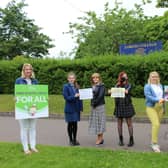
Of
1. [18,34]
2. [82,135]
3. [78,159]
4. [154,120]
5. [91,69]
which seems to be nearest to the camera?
[78,159]

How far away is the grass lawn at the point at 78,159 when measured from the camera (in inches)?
299

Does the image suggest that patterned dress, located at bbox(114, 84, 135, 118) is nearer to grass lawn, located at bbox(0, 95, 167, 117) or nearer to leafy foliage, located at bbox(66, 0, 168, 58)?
grass lawn, located at bbox(0, 95, 167, 117)

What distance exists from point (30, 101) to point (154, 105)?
2.70 m

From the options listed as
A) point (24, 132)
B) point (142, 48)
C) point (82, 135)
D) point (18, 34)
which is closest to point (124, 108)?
point (82, 135)

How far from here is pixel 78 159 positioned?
317 inches

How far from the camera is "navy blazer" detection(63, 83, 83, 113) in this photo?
10.1 m

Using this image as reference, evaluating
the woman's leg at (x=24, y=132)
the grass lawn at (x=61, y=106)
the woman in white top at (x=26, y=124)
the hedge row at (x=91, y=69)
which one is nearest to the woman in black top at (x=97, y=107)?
the woman in white top at (x=26, y=124)

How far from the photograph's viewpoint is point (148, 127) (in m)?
14.1

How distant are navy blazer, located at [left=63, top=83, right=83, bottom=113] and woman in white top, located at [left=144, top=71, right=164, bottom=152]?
1.74 metres

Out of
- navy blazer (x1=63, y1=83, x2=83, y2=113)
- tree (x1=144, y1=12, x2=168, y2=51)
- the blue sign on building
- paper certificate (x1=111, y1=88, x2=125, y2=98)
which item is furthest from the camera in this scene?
tree (x1=144, y1=12, x2=168, y2=51)

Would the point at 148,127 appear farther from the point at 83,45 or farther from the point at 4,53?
the point at 4,53

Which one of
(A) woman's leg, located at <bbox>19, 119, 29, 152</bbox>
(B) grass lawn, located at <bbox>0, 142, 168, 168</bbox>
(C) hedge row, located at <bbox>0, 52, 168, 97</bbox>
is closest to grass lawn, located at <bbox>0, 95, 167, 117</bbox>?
(C) hedge row, located at <bbox>0, 52, 168, 97</bbox>

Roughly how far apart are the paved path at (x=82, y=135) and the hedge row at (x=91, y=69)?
7897 mm

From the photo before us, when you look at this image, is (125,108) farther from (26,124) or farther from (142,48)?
(142,48)
